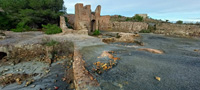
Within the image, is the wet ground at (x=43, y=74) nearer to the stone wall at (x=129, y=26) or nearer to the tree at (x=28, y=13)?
the tree at (x=28, y=13)

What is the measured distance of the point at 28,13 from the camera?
545 inches

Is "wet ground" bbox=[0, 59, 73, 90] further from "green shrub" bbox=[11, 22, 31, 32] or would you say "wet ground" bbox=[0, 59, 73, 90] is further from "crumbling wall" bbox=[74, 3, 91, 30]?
"green shrub" bbox=[11, 22, 31, 32]

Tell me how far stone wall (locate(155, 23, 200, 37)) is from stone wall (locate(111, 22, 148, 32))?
2372 millimetres

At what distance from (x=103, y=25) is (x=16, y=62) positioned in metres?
15.9

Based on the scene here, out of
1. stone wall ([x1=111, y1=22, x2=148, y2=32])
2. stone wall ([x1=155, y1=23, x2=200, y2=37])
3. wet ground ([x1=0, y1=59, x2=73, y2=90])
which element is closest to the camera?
wet ground ([x1=0, y1=59, x2=73, y2=90])

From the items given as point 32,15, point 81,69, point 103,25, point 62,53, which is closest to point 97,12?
point 103,25

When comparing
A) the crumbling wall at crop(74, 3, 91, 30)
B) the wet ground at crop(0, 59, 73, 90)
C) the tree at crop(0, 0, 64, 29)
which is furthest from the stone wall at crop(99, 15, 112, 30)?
the wet ground at crop(0, 59, 73, 90)

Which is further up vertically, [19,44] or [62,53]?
[19,44]

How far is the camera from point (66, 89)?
3.18 meters

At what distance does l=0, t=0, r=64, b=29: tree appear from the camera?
1346 cm

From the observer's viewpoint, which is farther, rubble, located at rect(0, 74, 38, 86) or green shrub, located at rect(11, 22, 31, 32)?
green shrub, located at rect(11, 22, 31, 32)

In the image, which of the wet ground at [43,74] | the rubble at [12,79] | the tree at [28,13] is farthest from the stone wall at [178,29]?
the tree at [28,13]

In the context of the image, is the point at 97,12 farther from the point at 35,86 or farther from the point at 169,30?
the point at 35,86

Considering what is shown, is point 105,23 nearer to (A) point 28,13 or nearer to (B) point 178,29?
(B) point 178,29
